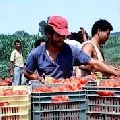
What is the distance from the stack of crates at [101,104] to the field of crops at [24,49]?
15.8m

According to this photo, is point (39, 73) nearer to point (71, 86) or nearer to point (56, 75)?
point (56, 75)

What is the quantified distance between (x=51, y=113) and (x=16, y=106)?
31cm

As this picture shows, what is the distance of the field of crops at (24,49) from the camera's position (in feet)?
69.6

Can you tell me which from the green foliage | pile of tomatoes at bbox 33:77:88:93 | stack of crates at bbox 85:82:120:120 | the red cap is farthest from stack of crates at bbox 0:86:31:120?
the green foliage

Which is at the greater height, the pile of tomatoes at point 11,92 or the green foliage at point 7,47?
the green foliage at point 7,47

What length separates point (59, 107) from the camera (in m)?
3.91

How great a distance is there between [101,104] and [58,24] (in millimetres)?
1320

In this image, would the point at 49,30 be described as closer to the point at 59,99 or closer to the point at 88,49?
the point at 88,49

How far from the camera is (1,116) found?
377 cm

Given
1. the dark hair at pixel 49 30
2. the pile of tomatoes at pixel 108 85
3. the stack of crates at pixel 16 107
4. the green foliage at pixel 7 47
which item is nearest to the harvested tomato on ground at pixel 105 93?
the pile of tomatoes at pixel 108 85

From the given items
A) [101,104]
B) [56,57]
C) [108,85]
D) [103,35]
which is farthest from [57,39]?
[103,35]

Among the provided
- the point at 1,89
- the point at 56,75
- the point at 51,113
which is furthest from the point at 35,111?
the point at 56,75

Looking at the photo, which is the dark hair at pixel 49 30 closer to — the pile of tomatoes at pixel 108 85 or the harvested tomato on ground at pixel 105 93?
the pile of tomatoes at pixel 108 85

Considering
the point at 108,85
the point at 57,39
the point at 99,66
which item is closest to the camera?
the point at 108,85
